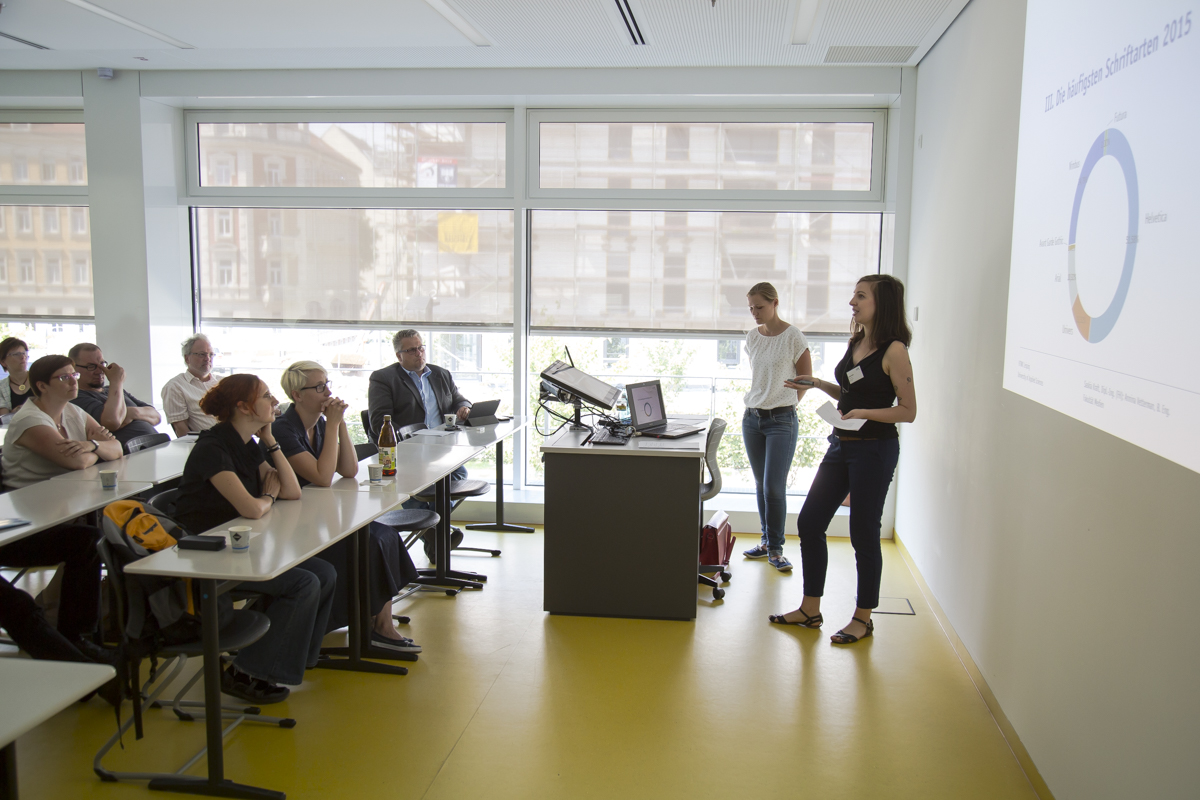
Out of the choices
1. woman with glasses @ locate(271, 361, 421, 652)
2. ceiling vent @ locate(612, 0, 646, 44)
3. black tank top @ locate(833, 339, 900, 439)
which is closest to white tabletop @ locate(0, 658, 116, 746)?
woman with glasses @ locate(271, 361, 421, 652)

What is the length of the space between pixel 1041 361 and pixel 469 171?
Answer: 460cm

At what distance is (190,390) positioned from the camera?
5.19 m

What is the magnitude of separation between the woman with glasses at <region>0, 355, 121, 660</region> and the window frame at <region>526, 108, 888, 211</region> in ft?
10.7

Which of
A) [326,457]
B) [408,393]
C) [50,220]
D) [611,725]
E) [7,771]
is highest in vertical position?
[50,220]

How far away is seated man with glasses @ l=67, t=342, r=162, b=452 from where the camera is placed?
16.2 ft

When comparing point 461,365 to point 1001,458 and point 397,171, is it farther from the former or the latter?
point 1001,458

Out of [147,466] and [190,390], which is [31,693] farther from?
[190,390]

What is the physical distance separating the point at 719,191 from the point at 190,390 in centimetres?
383

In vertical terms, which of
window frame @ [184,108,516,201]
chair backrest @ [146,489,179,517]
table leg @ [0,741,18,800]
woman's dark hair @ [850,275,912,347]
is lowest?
table leg @ [0,741,18,800]

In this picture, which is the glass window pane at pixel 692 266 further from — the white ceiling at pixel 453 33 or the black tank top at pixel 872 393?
the black tank top at pixel 872 393

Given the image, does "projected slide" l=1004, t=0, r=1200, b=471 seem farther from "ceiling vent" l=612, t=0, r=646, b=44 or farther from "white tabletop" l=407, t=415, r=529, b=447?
"white tabletop" l=407, t=415, r=529, b=447

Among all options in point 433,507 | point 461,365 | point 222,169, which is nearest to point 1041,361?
point 433,507

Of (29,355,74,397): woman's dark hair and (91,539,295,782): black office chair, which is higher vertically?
(29,355,74,397): woman's dark hair

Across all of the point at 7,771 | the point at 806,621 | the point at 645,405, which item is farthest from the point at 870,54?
the point at 7,771
